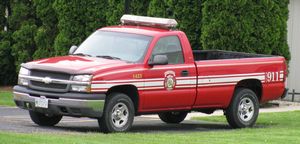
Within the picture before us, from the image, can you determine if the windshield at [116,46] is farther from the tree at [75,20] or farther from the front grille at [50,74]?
the tree at [75,20]

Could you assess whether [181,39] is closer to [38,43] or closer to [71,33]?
[71,33]

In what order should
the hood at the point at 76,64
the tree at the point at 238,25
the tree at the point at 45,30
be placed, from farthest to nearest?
the tree at the point at 45,30 → the tree at the point at 238,25 → the hood at the point at 76,64

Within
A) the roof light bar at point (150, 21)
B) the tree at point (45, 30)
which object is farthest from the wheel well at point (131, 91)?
the tree at point (45, 30)

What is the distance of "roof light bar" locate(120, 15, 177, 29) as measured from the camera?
636 inches

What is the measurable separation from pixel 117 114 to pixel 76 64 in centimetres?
106

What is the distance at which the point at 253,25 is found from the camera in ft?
71.8

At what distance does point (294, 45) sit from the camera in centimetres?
2408

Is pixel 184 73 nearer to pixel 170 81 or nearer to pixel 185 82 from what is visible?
pixel 185 82

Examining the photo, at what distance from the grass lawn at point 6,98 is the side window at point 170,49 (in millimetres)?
6915

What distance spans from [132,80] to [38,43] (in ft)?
39.6

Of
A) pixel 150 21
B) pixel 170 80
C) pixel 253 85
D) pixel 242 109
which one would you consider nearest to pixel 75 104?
pixel 170 80

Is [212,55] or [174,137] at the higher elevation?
[212,55]

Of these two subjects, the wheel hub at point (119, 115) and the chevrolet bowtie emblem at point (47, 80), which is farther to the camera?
the wheel hub at point (119, 115)

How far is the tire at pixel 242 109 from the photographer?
16.7 meters
